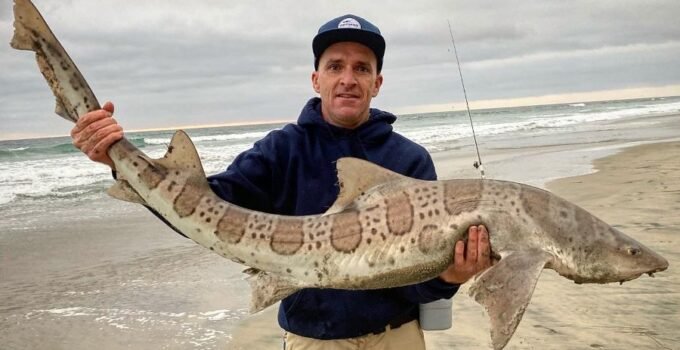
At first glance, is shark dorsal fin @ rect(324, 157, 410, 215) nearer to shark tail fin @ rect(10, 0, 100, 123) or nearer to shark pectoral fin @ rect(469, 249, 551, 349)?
shark pectoral fin @ rect(469, 249, 551, 349)

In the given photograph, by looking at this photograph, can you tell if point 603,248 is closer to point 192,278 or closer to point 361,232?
point 361,232

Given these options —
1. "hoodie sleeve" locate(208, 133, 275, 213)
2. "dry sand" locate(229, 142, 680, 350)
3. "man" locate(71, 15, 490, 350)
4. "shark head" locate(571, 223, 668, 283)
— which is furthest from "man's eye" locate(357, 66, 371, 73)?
"dry sand" locate(229, 142, 680, 350)

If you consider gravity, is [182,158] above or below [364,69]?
below

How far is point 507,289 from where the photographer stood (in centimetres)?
309

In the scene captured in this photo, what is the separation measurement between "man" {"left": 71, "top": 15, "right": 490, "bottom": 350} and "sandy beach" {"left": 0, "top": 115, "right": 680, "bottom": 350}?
8.64 ft

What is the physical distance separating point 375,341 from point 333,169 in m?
1.18

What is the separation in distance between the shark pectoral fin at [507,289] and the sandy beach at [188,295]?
3.17 m

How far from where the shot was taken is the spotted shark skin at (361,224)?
11.0ft

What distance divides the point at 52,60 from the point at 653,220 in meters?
9.92

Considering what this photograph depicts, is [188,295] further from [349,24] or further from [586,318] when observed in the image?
[349,24]

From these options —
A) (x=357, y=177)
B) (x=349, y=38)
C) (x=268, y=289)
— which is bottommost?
(x=268, y=289)

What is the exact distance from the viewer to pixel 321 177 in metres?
4.12

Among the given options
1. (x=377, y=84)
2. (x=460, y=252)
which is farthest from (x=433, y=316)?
(x=377, y=84)

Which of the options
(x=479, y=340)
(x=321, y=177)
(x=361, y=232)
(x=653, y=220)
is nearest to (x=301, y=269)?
(x=361, y=232)
